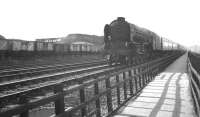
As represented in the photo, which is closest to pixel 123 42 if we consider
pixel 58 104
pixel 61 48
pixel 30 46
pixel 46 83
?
pixel 46 83

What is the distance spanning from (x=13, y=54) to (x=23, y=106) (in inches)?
867

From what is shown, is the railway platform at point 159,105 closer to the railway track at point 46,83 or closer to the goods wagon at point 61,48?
the railway track at point 46,83

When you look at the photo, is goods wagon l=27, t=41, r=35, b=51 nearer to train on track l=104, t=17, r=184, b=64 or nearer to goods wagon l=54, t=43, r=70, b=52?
goods wagon l=54, t=43, r=70, b=52

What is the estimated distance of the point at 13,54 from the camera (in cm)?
2288

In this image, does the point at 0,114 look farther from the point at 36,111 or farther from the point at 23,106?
the point at 36,111

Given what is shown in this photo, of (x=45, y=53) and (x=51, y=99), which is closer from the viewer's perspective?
(x=51, y=99)

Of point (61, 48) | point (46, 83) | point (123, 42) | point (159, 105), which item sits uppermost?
point (123, 42)

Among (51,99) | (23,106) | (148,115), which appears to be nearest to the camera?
(23,106)

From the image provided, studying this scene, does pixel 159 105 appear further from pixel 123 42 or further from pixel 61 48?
pixel 61 48

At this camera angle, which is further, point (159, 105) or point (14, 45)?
point (14, 45)

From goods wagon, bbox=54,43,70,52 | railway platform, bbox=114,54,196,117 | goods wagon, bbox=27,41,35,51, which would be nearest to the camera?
railway platform, bbox=114,54,196,117

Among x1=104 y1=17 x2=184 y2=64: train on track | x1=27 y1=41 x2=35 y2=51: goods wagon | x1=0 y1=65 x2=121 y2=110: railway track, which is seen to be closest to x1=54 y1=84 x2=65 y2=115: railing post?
x1=0 y1=65 x2=121 y2=110: railway track

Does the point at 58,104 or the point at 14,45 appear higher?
the point at 14,45

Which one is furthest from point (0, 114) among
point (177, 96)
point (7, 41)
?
point (7, 41)
